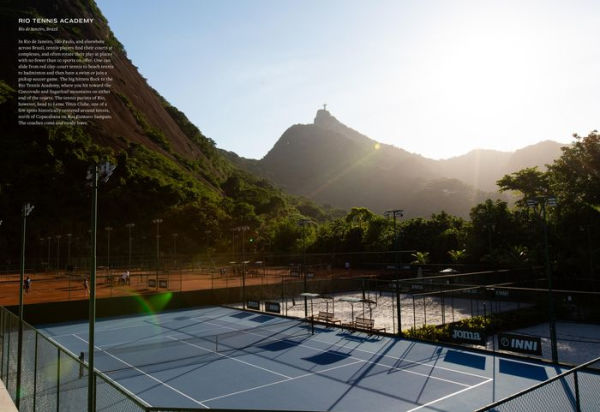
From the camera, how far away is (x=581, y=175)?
126 feet

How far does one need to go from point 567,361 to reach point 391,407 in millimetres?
10169

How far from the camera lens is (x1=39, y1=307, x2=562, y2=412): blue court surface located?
1562cm

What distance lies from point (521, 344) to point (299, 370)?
33.2 feet

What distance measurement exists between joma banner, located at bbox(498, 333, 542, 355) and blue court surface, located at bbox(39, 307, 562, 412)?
609 millimetres

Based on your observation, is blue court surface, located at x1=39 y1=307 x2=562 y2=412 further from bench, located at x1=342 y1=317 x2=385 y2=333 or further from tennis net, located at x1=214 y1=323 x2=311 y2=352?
bench, located at x1=342 y1=317 x2=385 y2=333

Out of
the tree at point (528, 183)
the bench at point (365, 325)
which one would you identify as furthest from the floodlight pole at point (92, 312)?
the tree at point (528, 183)

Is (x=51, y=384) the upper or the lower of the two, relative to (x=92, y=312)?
lower

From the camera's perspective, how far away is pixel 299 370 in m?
19.4

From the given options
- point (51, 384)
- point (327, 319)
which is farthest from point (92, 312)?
point (327, 319)

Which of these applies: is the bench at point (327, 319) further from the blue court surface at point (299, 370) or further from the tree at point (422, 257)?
the tree at point (422, 257)

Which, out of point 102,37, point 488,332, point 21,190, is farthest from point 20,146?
point 488,332

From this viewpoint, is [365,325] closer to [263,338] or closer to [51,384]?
[263,338]

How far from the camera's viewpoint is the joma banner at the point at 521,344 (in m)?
19.3

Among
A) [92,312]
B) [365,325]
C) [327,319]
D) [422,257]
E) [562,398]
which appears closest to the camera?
[92,312]
